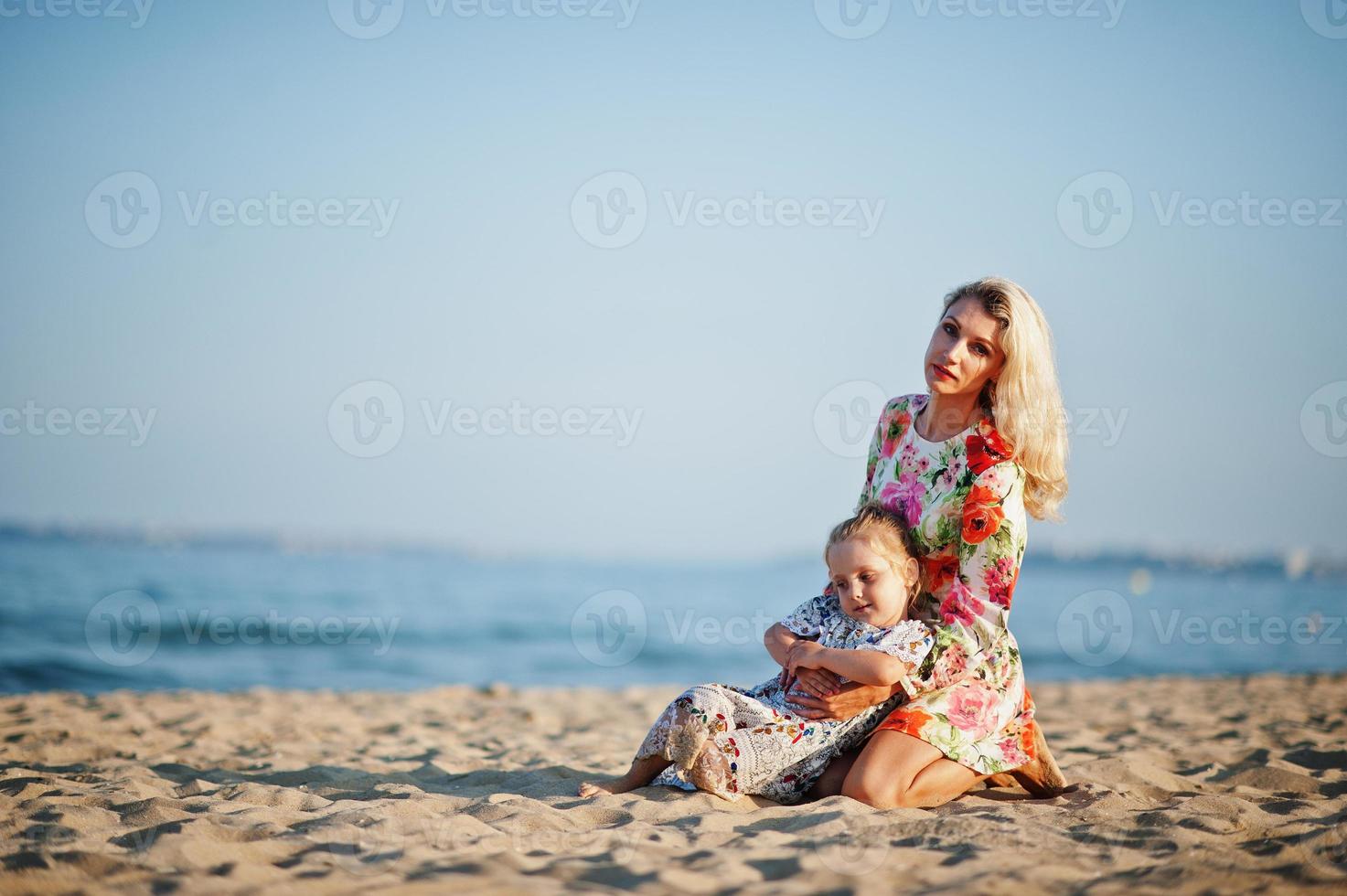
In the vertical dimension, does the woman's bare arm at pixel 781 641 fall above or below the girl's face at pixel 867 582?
below

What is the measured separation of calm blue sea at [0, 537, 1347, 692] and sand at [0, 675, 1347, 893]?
5.98m

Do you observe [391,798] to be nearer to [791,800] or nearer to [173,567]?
[791,800]

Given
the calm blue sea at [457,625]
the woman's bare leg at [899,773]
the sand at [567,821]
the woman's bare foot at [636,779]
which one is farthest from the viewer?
the calm blue sea at [457,625]

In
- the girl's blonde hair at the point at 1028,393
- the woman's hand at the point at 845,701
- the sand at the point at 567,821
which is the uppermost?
the girl's blonde hair at the point at 1028,393

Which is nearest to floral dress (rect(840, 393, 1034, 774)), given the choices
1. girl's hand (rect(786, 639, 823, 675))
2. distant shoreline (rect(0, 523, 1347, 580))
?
girl's hand (rect(786, 639, 823, 675))

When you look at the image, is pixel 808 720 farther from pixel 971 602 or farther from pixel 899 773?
pixel 971 602

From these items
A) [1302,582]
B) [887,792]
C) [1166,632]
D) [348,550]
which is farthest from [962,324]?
[348,550]

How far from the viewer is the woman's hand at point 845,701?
336 cm

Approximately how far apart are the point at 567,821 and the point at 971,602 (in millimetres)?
1631

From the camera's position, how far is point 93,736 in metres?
5.26

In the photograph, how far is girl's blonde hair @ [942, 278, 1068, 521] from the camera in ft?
11.6

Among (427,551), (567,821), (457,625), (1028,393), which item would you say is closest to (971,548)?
(1028,393)

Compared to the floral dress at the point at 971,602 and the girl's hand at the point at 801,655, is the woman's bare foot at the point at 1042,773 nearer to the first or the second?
the floral dress at the point at 971,602

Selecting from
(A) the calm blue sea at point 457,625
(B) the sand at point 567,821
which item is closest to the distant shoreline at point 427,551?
(A) the calm blue sea at point 457,625
